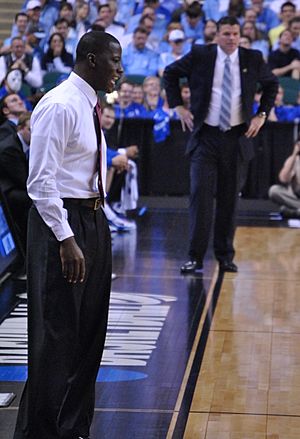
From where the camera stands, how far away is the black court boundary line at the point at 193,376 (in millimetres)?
5654

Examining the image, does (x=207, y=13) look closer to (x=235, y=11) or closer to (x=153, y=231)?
(x=235, y=11)

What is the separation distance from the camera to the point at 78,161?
478 cm

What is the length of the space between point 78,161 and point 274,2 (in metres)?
14.5

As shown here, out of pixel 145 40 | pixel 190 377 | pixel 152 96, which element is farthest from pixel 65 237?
pixel 145 40

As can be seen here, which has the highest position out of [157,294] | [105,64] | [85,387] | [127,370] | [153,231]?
[105,64]

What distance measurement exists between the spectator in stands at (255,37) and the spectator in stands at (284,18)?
0.55 meters

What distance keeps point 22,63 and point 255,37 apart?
11.8 feet

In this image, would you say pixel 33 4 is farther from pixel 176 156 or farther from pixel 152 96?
pixel 176 156

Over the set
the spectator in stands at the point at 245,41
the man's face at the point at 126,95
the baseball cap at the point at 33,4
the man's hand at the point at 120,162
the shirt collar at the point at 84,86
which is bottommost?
the man's face at the point at 126,95

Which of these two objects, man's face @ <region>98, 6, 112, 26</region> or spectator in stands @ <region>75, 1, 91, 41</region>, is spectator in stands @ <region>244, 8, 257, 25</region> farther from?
spectator in stands @ <region>75, 1, 91, 41</region>

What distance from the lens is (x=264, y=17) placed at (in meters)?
18.4

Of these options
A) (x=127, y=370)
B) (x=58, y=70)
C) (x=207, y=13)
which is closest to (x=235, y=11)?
(x=207, y=13)

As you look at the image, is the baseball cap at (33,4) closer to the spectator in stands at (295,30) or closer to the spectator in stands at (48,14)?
the spectator in stands at (48,14)

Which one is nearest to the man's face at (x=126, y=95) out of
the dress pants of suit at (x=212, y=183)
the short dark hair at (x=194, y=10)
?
the short dark hair at (x=194, y=10)
